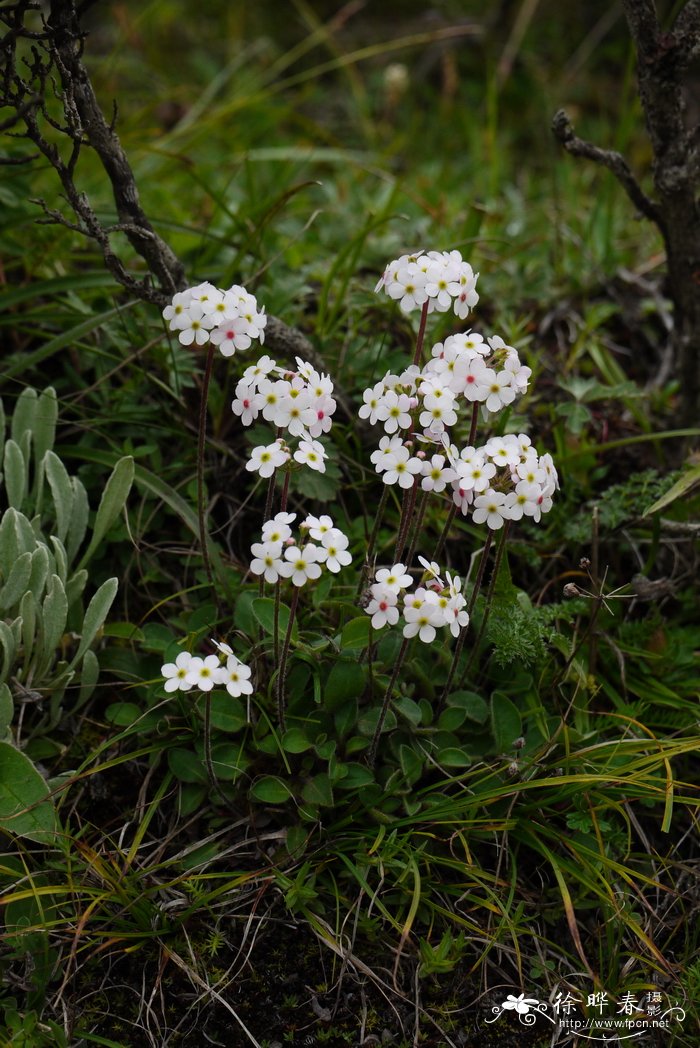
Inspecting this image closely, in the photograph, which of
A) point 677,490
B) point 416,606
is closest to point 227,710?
point 416,606

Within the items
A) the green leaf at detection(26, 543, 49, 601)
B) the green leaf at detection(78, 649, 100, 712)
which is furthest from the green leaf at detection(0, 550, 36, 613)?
the green leaf at detection(78, 649, 100, 712)

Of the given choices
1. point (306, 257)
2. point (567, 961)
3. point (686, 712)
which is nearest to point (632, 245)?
point (306, 257)

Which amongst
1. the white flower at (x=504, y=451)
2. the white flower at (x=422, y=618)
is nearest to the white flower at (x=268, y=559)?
the white flower at (x=422, y=618)

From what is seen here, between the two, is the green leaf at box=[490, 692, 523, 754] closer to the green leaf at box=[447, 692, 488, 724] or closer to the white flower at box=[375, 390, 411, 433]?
the green leaf at box=[447, 692, 488, 724]

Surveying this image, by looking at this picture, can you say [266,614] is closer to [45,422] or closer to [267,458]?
[267,458]

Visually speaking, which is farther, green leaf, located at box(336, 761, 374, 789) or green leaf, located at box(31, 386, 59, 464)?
green leaf, located at box(31, 386, 59, 464)
